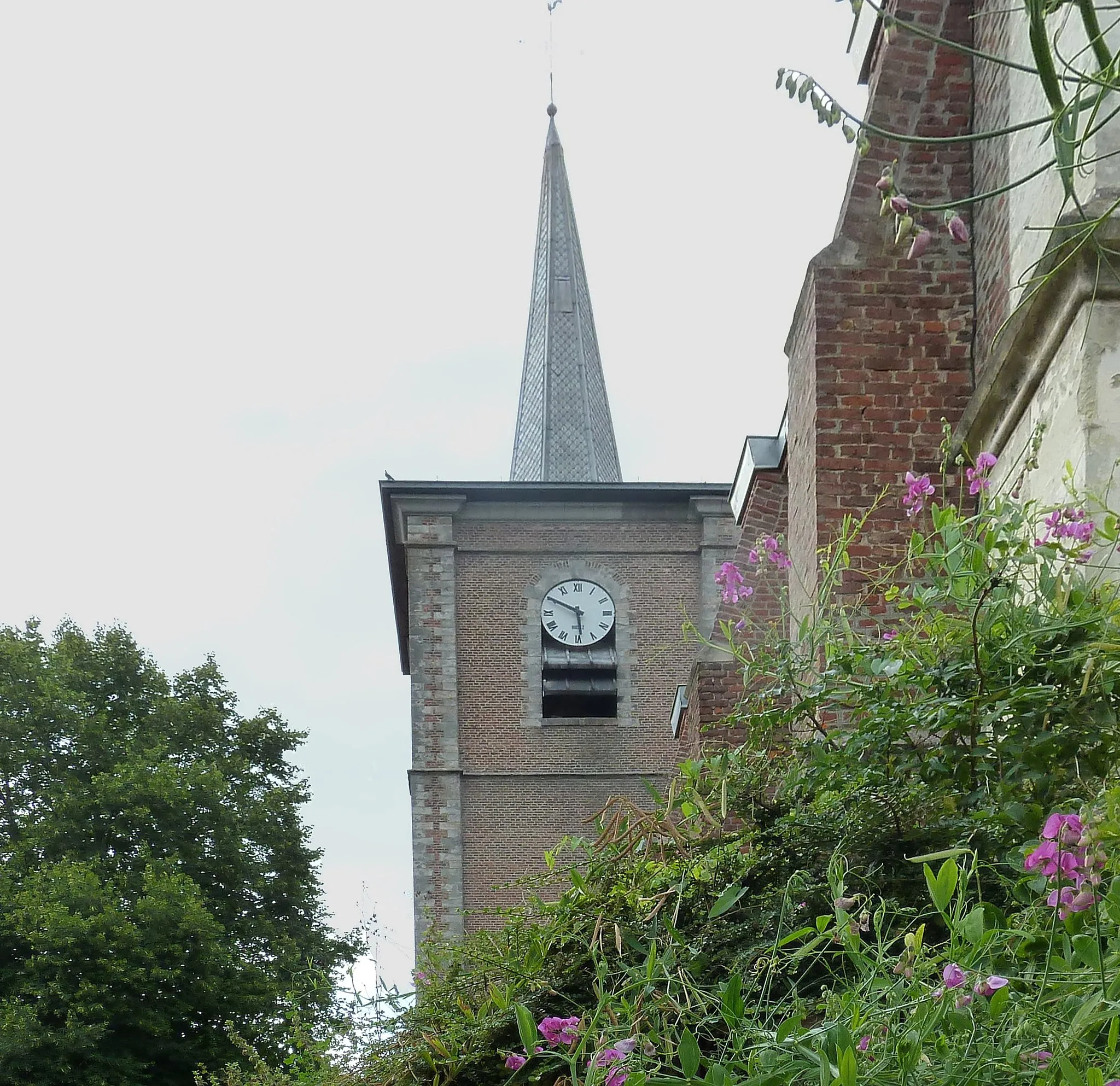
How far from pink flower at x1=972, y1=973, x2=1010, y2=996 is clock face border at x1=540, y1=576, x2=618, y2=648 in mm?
30229

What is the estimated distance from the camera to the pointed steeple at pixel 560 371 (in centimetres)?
3741

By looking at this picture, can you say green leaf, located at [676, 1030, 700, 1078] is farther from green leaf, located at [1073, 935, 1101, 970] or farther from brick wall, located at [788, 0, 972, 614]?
brick wall, located at [788, 0, 972, 614]

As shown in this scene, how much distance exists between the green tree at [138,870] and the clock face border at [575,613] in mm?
6887

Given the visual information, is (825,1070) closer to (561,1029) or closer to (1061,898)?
(1061,898)

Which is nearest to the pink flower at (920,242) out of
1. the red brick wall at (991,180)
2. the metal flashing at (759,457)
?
the red brick wall at (991,180)

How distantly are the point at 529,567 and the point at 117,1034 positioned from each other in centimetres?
1365

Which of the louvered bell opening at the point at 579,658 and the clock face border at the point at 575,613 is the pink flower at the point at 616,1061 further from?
the clock face border at the point at 575,613

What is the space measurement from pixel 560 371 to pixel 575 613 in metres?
7.71

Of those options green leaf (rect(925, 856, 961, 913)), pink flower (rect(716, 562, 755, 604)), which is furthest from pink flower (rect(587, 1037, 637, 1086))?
pink flower (rect(716, 562, 755, 604))

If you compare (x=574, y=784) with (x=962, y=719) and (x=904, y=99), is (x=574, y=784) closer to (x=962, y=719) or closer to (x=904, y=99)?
(x=904, y=99)

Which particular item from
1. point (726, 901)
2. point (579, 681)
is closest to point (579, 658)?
point (579, 681)

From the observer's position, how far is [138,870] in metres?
24.7

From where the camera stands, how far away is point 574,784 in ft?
106

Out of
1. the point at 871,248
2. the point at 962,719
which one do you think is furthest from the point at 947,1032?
the point at 871,248
